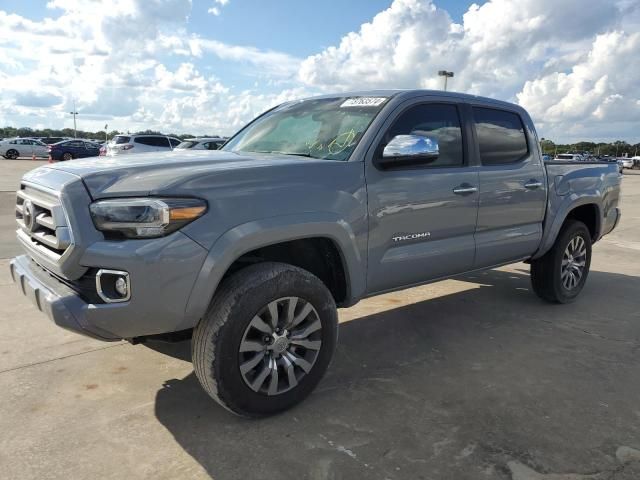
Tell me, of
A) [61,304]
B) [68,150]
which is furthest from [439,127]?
[68,150]

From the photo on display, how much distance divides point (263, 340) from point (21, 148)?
40.4 m

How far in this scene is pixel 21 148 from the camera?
37.1 m

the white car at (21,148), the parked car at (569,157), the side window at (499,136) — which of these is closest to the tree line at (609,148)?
the parked car at (569,157)

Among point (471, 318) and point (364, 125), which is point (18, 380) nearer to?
point (364, 125)

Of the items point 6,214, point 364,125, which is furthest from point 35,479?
point 6,214

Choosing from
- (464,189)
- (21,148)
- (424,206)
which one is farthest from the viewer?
(21,148)

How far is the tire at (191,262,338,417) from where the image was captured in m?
2.78

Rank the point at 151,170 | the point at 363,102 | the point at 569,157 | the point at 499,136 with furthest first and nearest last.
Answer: the point at 569,157, the point at 499,136, the point at 363,102, the point at 151,170

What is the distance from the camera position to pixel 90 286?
104 inches

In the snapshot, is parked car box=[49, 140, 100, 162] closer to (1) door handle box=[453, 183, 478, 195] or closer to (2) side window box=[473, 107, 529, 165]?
(2) side window box=[473, 107, 529, 165]

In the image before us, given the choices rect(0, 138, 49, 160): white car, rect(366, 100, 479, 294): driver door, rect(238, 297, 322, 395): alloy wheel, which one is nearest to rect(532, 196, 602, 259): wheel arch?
rect(366, 100, 479, 294): driver door

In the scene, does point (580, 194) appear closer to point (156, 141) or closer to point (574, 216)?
point (574, 216)

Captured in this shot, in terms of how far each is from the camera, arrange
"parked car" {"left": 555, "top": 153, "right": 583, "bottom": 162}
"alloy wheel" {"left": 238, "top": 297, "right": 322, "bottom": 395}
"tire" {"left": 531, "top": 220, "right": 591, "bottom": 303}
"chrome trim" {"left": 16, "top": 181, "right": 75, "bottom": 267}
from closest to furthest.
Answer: "chrome trim" {"left": 16, "top": 181, "right": 75, "bottom": 267} < "alloy wheel" {"left": 238, "top": 297, "right": 322, "bottom": 395} < "tire" {"left": 531, "top": 220, "right": 591, "bottom": 303} < "parked car" {"left": 555, "top": 153, "right": 583, "bottom": 162}

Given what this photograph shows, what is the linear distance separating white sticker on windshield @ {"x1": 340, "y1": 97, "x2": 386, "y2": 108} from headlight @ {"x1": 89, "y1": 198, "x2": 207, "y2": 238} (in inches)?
69.8
